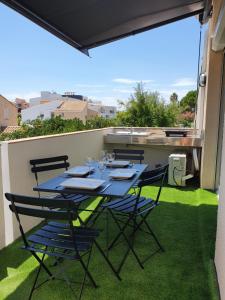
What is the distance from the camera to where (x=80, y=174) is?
9.46ft

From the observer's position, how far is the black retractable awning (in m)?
2.92

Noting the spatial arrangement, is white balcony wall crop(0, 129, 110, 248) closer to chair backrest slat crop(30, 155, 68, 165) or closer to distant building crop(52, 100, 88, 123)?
chair backrest slat crop(30, 155, 68, 165)

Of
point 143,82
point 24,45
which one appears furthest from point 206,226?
point 24,45

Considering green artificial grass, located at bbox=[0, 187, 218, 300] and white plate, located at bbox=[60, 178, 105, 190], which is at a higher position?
white plate, located at bbox=[60, 178, 105, 190]

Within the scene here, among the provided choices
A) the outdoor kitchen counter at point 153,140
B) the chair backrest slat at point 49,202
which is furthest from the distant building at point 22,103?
the chair backrest slat at point 49,202

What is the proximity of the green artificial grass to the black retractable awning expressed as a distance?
2584 millimetres

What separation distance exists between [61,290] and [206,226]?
2.02 meters

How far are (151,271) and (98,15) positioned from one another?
307cm

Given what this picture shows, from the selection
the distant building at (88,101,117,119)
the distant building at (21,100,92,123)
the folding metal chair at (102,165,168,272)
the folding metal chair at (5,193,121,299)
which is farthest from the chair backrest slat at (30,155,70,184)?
the distant building at (88,101,117,119)

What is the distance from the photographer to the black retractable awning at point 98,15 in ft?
9.58

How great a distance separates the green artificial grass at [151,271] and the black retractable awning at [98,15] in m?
2.58

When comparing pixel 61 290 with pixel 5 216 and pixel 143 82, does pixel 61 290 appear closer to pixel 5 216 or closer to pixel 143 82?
pixel 5 216

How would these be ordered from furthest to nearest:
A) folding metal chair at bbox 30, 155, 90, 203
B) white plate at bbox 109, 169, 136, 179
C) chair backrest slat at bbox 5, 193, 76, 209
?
folding metal chair at bbox 30, 155, 90, 203 < white plate at bbox 109, 169, 136, 179 < chair backrest slat at bbox 5, 193, 76, 209

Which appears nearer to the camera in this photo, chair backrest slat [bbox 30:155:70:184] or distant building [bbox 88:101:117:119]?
chair backrest slat [bbox 30:155:70:184]
